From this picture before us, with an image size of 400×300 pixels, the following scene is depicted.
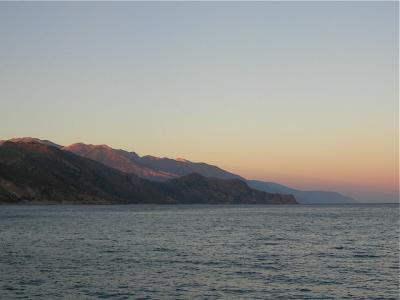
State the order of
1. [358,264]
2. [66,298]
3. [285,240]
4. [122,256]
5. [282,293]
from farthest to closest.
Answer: [285,240], [122,256], [358,264], [282,293], [66,298]

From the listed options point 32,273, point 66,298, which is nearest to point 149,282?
point 66,298

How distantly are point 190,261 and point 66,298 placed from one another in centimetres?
2271

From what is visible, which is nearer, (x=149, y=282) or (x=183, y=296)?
(x=183, y=296)

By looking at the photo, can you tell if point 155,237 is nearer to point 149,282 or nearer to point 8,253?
point 8,253

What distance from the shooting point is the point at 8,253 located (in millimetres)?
68812

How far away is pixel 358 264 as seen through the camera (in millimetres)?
61594

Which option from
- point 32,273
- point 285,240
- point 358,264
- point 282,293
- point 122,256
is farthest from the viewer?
point 285,240

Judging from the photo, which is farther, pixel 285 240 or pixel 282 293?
pixel 285 240

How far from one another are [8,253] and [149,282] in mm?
28024

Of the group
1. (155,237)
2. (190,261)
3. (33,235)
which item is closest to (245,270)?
(190,261)

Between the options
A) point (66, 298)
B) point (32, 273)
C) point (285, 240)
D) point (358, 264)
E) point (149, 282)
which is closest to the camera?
point (66, 298)

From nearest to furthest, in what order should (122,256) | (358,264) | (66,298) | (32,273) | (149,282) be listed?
(66,298) < (149,282) < (32,273) < (358,264) < (122,256)

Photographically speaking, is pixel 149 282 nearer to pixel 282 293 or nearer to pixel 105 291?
pixel 105 291

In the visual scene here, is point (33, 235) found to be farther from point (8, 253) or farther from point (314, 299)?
A: point (314, 299)
